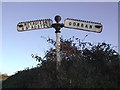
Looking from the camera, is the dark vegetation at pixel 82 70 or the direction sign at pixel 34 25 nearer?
the dark vegetation at pixel 82 70

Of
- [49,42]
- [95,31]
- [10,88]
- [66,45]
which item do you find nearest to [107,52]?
[95,31]

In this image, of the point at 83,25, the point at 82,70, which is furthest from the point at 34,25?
the point at 82,70

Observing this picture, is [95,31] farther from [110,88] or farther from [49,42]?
[110,88]

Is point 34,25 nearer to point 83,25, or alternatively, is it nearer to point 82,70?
point 83,25

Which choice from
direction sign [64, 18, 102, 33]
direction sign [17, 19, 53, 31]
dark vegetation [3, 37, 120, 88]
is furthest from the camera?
direction sign [17, 19, 53, 31]

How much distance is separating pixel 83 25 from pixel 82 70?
9.84 feet

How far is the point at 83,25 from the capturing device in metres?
13.3

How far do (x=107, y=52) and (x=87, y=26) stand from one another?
143 cm

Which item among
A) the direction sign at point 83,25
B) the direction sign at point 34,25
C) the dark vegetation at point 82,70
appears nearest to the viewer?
the dark vegetation at point 82,70

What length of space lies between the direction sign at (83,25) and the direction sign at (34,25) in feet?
2.33

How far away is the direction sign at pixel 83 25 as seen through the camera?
13.3 m

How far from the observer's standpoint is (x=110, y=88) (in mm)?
9750

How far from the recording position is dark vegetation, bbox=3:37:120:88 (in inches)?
398

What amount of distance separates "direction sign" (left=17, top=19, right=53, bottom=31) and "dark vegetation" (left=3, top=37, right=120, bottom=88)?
44.5 inches
